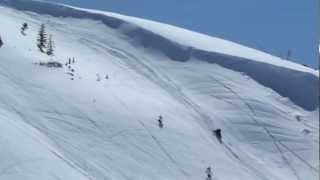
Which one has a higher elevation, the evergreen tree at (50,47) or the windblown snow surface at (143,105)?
the evergreen tree at (50,47)

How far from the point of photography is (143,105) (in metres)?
49.4

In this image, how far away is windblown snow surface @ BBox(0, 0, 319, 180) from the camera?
1645 inches

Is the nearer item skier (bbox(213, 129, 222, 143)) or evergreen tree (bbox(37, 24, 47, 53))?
skier (bbox(213, 129, 222, 143))

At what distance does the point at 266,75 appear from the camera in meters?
59.1

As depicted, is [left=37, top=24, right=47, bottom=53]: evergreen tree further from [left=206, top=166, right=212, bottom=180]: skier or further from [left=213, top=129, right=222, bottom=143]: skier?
[left=206, top=166, right=212, bottom=180]: skier

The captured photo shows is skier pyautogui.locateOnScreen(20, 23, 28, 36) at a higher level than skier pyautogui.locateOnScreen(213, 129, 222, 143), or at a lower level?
higher

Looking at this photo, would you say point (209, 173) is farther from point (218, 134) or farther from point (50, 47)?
point (50, 47)

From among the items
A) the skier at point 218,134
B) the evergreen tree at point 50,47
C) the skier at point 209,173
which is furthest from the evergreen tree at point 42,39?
the skier at point 209,173

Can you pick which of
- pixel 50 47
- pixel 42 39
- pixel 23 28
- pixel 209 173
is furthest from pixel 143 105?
pixel 23 28

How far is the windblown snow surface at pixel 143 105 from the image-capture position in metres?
41.8

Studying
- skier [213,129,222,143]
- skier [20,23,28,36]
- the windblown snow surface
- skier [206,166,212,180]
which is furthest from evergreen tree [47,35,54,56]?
skier [206,166,212,180]

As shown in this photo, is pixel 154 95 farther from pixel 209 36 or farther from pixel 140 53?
pixel 209 36

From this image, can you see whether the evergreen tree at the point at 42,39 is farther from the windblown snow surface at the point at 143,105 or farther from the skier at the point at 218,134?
the skier at the point at 218,134

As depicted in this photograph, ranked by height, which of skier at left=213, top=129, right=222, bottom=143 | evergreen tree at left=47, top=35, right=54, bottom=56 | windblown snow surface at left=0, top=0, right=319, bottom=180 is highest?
evergreen tree at left=47, top=35, right=54, bottom=56
